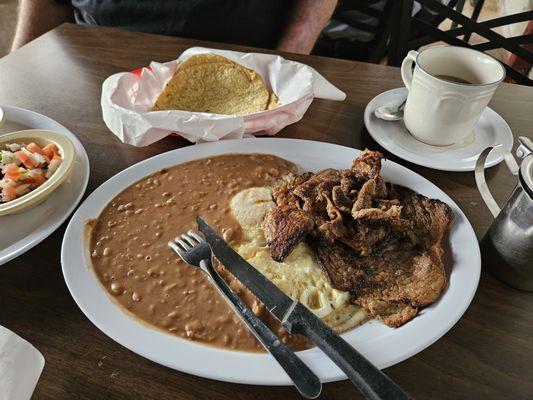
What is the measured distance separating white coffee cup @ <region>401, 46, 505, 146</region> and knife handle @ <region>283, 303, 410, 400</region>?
0.82m

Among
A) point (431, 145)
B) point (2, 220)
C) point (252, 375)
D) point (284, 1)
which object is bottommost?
point (2, 220)

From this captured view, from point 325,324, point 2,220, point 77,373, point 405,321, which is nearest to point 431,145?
point 405,321

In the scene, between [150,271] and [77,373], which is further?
[150,271]

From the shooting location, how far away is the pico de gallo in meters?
1.17

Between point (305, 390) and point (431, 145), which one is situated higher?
point (431, 145)

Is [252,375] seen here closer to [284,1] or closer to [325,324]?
[325,324]

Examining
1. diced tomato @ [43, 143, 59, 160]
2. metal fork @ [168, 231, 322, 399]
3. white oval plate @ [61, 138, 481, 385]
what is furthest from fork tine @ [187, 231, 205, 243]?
diced tomato @ [43, 143, 59, 160]

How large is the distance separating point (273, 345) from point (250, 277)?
184 mm

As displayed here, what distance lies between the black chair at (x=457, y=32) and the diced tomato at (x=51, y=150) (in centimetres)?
180

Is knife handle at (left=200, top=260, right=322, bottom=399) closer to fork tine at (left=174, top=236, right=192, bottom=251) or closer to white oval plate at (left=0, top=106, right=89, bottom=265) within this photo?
fork tine at (left=174, top=236, right=192, bottom=251)

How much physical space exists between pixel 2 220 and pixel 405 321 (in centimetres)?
110

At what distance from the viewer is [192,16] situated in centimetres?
203

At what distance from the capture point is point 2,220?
1.16 metres

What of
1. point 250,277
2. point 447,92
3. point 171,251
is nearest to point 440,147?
point 447,92
